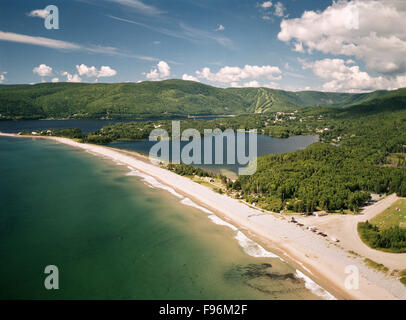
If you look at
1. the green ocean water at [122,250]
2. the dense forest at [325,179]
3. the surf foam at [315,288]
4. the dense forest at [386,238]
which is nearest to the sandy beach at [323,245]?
the surf foam at [315,288]

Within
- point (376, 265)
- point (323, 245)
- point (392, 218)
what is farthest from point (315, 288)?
point (392, 218)

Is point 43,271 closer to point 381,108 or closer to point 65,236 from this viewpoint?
point 65,236

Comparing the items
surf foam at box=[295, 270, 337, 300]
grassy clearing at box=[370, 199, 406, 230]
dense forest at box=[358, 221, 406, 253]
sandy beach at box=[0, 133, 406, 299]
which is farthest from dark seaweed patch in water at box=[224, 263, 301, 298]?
grassy clearing at box=[370, 199, 406, 230]

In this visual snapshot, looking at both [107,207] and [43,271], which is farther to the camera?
[107,207]

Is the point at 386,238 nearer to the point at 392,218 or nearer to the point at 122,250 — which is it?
the point at 392,218

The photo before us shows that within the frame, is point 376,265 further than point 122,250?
No

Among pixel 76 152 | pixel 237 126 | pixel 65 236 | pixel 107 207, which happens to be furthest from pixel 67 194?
pixel 237 126
